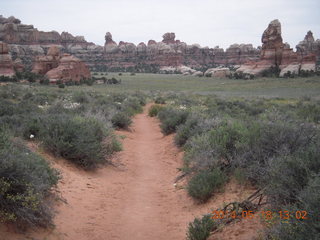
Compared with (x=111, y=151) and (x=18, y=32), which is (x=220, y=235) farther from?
(x=18, y=32)

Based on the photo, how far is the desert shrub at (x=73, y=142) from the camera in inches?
329

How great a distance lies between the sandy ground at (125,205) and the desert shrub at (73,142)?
29 cm

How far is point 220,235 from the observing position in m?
4.67

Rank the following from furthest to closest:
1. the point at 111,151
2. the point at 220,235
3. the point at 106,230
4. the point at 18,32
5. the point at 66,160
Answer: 1. the point at 18,32
2. the point at 111,151
3. the point at 66,160
4. the point at 106,230
5. the point at 220,235

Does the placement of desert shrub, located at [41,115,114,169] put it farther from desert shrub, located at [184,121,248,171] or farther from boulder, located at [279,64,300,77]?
boulder, located at [279,64,300,77]

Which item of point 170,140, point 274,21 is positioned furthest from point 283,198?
point 274,21

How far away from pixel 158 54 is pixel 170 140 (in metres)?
120

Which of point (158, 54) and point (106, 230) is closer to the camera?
point (106, 230)

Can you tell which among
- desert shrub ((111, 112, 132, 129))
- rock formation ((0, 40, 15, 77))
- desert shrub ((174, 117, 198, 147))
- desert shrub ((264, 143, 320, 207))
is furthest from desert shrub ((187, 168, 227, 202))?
rock formation ((0, 40, 15, 77))

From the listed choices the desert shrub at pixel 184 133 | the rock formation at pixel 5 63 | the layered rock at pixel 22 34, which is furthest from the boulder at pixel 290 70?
the layered rock at pixel 22 34

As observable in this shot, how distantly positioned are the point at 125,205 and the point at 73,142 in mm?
2668

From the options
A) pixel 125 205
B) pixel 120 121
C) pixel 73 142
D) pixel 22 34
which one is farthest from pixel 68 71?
pixel 22 34

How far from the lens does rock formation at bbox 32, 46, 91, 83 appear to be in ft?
184

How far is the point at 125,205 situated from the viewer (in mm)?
6688
